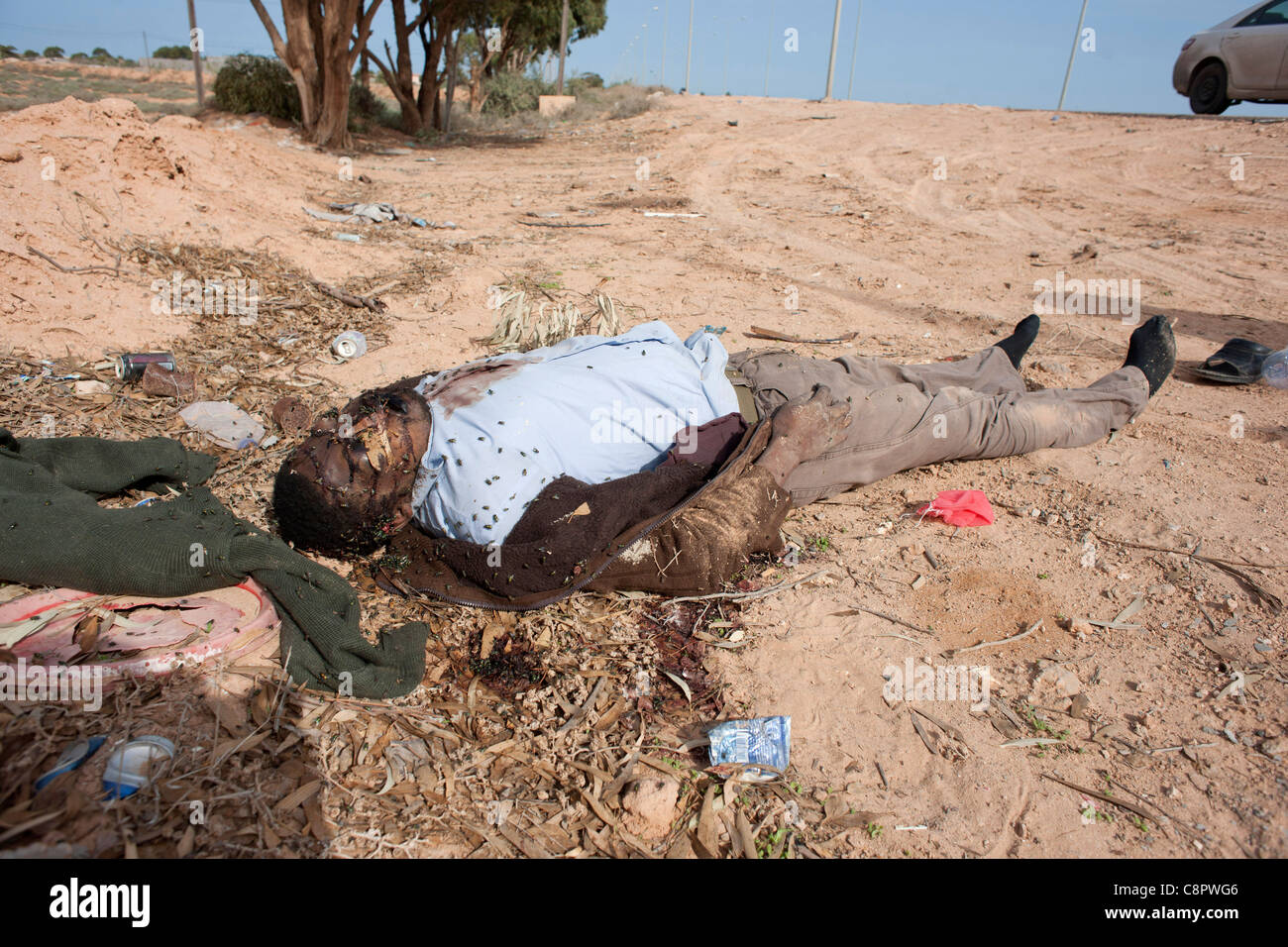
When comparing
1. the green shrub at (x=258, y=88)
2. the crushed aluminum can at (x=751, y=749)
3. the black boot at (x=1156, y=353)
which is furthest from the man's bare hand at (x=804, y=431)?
the green shrub at (x=258, y=88)

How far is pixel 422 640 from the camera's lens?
2.45 meters

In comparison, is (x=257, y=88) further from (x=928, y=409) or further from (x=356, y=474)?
Result: (x=928, y=409)

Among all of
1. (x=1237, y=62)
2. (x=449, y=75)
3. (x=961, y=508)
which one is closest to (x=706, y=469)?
(x=961, y=508)

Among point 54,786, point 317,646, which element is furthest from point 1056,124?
point 54,786

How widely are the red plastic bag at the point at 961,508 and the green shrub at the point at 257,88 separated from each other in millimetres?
14865

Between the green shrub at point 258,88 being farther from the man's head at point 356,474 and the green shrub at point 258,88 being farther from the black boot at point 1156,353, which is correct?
the black boot at point 1156,353

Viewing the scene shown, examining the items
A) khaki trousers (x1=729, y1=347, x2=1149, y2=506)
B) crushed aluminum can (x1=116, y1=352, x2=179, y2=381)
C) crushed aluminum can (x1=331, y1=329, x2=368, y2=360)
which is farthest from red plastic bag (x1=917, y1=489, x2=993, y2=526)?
crushed aluminum can (x1=116, y1=352, x2=179, y2=381)

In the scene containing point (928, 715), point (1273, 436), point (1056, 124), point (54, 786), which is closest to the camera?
point (54, 786)

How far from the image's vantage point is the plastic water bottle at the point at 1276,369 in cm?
423

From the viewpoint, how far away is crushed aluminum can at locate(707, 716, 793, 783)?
6.89ft

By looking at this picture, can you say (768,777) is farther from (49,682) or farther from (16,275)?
(16,275)

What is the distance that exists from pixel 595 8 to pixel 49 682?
101 ft

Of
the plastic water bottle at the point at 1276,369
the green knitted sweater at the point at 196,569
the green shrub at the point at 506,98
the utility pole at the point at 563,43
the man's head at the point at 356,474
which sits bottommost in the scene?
the green knitted sweater at the point at 196,569

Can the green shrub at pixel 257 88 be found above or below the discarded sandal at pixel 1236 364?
above
